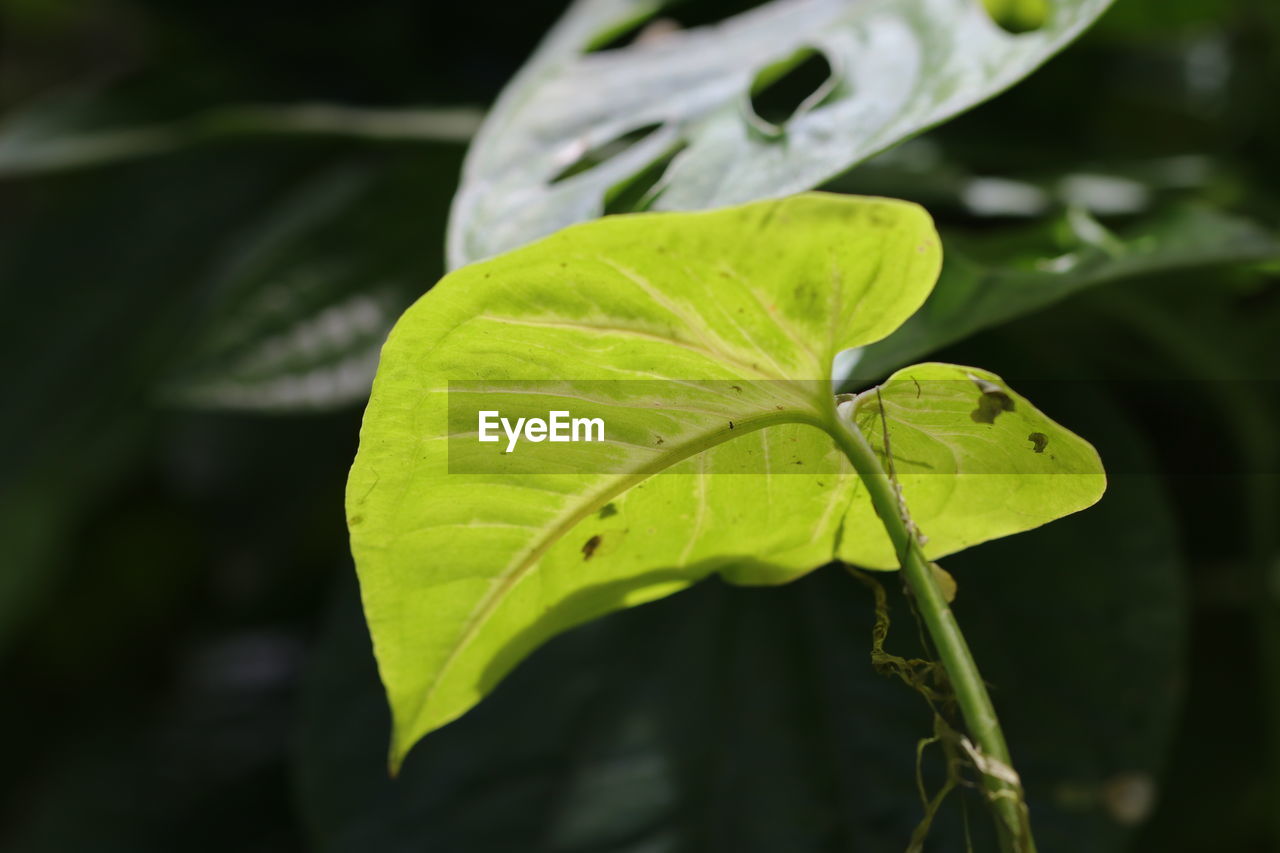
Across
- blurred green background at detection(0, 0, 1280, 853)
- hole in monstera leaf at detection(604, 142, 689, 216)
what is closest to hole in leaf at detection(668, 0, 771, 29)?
blurred green background at detection(0, 0, 1280, 853)

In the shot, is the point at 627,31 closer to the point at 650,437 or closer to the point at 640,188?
the point at 640,188

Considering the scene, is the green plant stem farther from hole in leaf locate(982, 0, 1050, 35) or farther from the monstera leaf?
hole in leaf locate(982, 0, 1050, 35)

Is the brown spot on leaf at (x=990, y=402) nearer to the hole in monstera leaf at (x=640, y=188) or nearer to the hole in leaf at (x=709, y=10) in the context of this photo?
the hole in monstera leaf at (x=640, y=188)

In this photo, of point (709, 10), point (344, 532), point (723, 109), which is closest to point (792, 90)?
point (709, 10)

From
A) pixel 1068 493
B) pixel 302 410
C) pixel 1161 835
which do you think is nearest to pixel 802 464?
pixel 1068 493

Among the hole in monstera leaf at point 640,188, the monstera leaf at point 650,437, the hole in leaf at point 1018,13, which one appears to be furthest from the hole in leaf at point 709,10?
the monstera leaf at point 650,437

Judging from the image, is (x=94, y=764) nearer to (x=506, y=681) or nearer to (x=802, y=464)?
(x=506, y=681)
